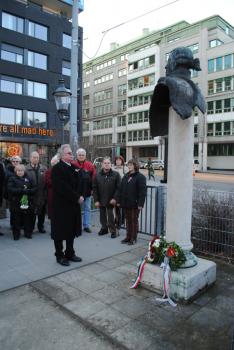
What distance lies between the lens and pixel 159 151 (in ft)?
174

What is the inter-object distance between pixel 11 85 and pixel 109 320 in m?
33.9

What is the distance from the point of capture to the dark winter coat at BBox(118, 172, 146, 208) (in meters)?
6.64

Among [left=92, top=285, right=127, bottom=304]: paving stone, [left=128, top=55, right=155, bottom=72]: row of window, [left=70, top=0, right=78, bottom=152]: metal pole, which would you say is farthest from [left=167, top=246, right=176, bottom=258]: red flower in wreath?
[left=128, top=55, right=155, bottom=72]: row of window

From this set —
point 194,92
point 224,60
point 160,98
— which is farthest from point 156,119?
point 224,60

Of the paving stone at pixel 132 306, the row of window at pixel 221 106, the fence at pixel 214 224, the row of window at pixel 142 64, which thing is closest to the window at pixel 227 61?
the row of window at pixel 221 106

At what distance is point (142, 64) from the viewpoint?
5747 centimetres

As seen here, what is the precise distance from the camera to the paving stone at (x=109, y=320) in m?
3.49

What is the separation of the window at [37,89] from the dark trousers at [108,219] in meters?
30.6

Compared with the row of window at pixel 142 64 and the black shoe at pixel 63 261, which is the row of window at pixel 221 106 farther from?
the black shoe at pixel 63 261

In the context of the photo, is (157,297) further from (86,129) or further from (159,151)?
(86,129)

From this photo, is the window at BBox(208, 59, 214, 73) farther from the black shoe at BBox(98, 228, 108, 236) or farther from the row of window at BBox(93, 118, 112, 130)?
the black shoe at BBox(98, 228, 108, 236)

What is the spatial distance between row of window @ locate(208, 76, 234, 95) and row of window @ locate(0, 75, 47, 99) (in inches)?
968

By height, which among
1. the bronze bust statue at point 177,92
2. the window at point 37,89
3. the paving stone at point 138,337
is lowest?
the paving stone at point 138,337

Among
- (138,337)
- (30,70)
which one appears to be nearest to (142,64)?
(30,70)
